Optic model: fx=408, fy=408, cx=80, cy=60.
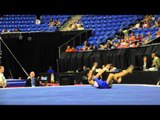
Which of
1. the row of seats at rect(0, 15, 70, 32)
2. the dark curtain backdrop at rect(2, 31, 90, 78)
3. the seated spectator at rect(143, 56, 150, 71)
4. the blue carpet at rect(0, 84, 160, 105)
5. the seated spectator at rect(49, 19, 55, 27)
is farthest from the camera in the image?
the seated spectator at rect(49, 19, 55, 27)

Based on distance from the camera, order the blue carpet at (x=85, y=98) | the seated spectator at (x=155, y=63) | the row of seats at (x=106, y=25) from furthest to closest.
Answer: the row of seats at (x=106, y=25)
the seated spectator at (x=155, y=63)
the blue carpet at (x=85, y=98)

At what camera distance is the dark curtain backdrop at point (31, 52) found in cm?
1736

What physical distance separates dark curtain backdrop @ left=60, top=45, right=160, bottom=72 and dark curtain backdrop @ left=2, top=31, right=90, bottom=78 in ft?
2.81

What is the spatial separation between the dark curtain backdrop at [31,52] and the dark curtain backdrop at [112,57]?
0.86m

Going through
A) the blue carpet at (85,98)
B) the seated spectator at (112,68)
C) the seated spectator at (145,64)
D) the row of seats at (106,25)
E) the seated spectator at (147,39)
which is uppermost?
the row of seats at (106,25)

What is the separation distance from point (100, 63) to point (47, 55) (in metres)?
3.45

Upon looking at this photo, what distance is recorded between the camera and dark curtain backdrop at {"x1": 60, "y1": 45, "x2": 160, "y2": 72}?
12963 millimetres

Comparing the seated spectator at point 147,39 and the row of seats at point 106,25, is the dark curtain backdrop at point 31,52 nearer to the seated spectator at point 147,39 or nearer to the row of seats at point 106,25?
the row of seats at point 106,25

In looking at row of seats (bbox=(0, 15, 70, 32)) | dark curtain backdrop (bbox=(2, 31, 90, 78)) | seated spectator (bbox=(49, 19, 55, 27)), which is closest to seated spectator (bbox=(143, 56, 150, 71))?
dark curtain backdrop (bbox=(2, 31, 90, 78))

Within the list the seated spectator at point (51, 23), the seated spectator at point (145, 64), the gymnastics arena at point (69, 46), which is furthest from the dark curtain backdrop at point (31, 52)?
the seated spectator at point (145, 64)

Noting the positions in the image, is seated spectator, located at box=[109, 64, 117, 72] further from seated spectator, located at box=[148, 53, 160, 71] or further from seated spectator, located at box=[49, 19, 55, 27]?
seated spectator, located at box=[49, 19, 55, 27]

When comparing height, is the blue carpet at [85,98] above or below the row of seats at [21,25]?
below
